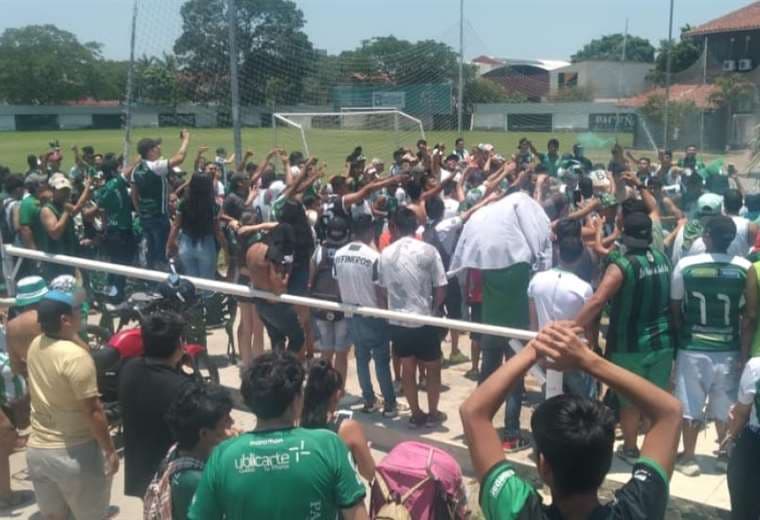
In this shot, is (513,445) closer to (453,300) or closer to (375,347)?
(375,347)

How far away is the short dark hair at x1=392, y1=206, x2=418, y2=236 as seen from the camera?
6543 millimetres

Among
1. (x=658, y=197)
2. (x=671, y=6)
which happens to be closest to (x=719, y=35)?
(x=671, y=6)

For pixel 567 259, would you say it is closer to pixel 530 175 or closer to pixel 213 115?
pixel 530 175

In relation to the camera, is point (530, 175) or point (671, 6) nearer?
point (530, 175)

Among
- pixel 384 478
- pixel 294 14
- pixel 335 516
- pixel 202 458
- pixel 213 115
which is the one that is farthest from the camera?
pixel 294 14

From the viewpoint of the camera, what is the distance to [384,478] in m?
4.13

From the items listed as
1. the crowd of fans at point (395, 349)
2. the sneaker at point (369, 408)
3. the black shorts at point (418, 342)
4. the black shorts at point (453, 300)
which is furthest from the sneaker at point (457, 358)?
the black shorts at point (418, 342)

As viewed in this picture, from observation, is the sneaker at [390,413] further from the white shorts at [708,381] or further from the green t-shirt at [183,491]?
the green t-shirt at [183,491]

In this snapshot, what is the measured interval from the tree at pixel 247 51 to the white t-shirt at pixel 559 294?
1460 centimetres

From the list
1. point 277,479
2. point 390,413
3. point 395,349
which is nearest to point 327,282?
point 395,349

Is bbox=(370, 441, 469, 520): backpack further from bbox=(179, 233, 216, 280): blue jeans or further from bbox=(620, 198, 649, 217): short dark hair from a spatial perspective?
bbox=(179, 233, 216, 280): blue jeans

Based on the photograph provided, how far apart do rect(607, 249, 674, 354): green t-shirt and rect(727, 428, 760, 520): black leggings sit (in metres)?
1.54

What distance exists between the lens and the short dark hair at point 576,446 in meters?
2.17

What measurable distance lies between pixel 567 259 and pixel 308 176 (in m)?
3.55
